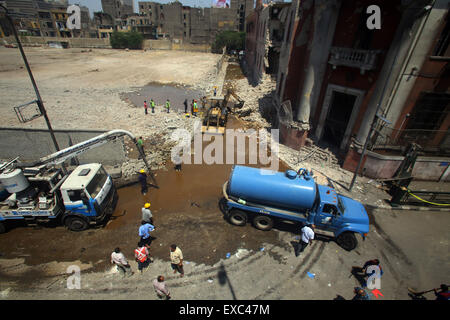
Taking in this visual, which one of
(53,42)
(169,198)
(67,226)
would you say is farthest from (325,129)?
(53,42)

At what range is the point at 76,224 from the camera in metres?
9.06

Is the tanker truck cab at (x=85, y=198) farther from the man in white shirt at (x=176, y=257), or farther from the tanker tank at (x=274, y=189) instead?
the tanker tank at (x=274, y=189)

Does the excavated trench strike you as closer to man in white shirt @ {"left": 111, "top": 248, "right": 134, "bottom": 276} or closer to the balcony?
man in white shirt @ {"left": 111, "top": 248, "right": 134, "bottom": 276}

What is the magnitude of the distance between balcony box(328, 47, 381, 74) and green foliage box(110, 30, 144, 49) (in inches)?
3210

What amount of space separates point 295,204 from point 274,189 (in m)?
1.05

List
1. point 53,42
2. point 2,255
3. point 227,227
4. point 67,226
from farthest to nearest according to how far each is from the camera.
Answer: point 53,42
point 227,227
point 67,226
point 2,255

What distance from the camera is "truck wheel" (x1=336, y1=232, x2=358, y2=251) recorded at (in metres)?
8.66

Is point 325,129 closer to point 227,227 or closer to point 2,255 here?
point 227,227

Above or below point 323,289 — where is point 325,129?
above

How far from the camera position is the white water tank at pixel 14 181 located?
824 centimetres

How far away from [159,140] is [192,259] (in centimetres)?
1067

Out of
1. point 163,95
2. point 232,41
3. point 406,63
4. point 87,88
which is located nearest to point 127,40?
point 232,41

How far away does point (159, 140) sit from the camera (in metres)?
16.7

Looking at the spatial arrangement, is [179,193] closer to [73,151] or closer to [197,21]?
→ [73,151]
